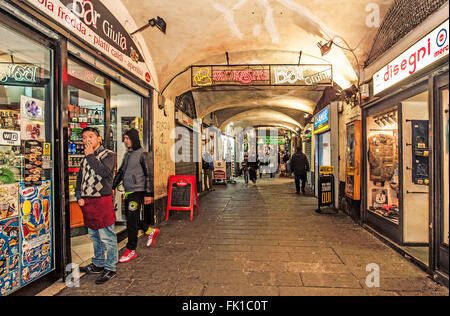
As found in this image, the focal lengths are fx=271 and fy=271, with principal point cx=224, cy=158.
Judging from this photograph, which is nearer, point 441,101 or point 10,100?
point 10,100

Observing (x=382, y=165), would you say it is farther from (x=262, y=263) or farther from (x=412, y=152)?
(x=262, y=263)

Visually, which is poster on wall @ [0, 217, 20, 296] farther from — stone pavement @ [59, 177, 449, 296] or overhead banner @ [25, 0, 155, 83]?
overhead banner @ [25, 0, 155, 83]

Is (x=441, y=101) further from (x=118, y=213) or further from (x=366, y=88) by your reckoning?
(x=118, y=213)

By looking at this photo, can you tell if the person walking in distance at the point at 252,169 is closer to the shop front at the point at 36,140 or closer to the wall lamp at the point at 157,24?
the wall lamp at the point at 157,24

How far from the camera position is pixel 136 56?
5.30 metres

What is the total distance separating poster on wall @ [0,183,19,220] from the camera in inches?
102

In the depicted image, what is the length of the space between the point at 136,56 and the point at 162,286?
13.9 feet

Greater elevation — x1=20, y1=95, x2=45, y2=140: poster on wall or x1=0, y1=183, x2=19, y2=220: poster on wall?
x1=20, y1=95, x2=45, y2=140: poster on wall

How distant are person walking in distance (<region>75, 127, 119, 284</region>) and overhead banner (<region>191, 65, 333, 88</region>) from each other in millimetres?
3650

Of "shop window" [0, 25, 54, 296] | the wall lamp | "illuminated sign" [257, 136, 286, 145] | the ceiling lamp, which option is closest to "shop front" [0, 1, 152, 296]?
"shop window" [0, 25, 54, 296]

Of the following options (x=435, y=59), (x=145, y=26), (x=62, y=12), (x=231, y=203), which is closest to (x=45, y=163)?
(x=62, y=12)

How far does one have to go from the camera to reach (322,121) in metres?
9.20

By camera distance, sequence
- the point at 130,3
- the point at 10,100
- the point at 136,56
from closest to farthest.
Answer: the point at 10,100, the point at 130,3, the point at 136,56

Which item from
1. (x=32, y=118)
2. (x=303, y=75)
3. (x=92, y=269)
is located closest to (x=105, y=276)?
(x=92, y=269)
